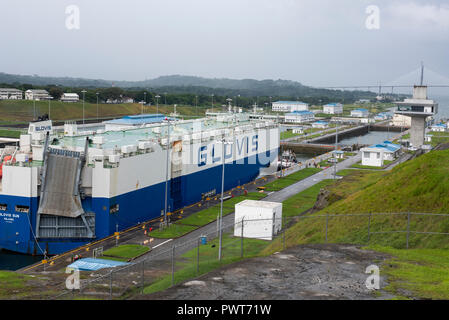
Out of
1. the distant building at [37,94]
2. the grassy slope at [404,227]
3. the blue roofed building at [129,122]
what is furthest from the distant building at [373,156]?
the distant building at [37,94]

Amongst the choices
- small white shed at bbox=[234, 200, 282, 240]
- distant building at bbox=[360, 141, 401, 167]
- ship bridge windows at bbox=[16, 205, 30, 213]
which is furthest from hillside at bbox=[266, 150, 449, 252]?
distant building at bbox=[360, 141, 401, 167]

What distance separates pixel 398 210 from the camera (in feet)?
85.0

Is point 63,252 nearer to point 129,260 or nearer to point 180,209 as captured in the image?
point 129,260

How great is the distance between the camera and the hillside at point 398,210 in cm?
2366

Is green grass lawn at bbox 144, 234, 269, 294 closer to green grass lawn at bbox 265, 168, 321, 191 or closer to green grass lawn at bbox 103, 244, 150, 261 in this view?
green grass lawn at bbox 103, 244, 150, 261

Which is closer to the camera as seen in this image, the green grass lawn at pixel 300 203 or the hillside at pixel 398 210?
the hillside at pixel 398 210

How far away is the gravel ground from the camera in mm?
16672

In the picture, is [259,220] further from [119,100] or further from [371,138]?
[119,100]

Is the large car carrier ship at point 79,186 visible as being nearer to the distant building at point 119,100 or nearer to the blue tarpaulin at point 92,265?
the blue tarpaulin at point 92,265

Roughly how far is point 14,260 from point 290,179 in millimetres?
37966

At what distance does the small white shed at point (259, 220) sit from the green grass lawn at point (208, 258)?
1.22 m

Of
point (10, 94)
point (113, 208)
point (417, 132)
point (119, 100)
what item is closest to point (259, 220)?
point (113, 208)
